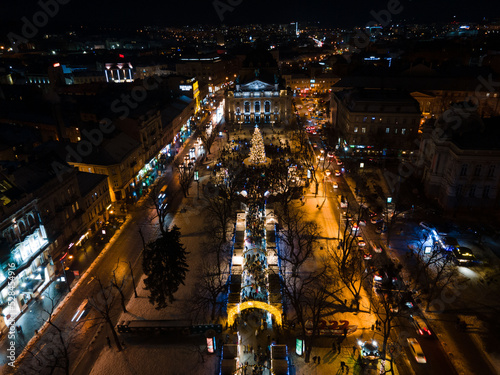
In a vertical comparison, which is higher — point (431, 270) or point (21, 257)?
point (21, 257)

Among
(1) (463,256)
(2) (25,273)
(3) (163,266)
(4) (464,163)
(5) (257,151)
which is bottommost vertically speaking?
(1) (463,256)

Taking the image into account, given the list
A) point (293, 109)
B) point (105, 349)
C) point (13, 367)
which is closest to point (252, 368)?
point (105, 349)

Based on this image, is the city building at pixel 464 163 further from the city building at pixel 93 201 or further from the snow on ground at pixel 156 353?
the city building at pixel 93 201

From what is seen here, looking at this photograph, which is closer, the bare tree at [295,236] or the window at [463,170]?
the bare tree at [295,236]

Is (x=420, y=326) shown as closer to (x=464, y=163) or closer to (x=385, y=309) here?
(x=385, y=309)

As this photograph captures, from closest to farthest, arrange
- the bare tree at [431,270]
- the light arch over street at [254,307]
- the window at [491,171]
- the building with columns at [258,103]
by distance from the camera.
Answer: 1. the light arch over street at [254,307]
2. the bare tree at [431,270]
3. the window at [491,171]
4. the building with columns at [258,103]

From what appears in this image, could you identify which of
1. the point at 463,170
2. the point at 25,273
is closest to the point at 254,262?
the point at 25,273

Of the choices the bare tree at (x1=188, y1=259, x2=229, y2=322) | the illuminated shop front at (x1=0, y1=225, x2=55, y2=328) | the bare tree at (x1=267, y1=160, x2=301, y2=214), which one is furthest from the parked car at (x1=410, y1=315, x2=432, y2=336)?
the illuminated shop front at (x1=0, y1=225, x2=55, y2=328)

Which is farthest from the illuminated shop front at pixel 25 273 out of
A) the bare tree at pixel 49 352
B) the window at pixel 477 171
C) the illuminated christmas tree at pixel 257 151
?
the window at pixel 477 171
